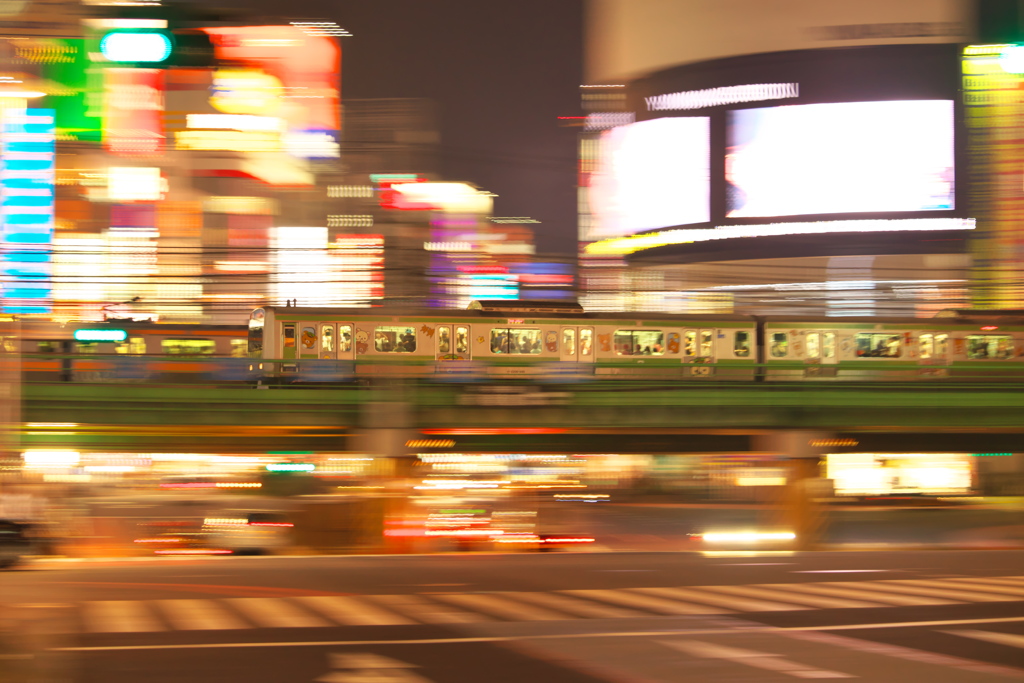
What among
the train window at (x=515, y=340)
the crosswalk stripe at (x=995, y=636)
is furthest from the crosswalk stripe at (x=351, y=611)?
the train window at (x=515, y=340)

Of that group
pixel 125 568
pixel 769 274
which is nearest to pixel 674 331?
pixel 125 568

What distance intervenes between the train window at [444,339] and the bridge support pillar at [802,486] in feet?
26.3

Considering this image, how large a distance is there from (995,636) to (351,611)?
5.86 meters

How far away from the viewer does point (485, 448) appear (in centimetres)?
1964

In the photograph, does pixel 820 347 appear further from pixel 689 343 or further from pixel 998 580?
pixel 998 580

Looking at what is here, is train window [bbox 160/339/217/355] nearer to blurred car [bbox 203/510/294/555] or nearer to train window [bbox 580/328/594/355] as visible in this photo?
train window [bbox 580/328/594/355]

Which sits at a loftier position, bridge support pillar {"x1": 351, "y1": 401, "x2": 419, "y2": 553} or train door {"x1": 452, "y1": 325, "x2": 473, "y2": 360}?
train door {"x1": 452, "y1": 325, "x2": 473, "y2": 360}

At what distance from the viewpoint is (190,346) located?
30.5m

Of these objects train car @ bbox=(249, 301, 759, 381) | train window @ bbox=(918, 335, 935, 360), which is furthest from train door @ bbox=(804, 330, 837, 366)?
train window @ bbox=(918, 335, 935, 360)

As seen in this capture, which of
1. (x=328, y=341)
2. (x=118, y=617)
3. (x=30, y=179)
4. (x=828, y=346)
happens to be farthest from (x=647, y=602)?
(x=30, y=179)

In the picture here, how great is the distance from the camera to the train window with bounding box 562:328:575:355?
84.1 feet

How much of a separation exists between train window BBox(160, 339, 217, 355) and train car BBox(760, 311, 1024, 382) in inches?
620

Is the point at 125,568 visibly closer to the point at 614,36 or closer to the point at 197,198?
the point at 614,36

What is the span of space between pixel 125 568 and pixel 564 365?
46.4ft
